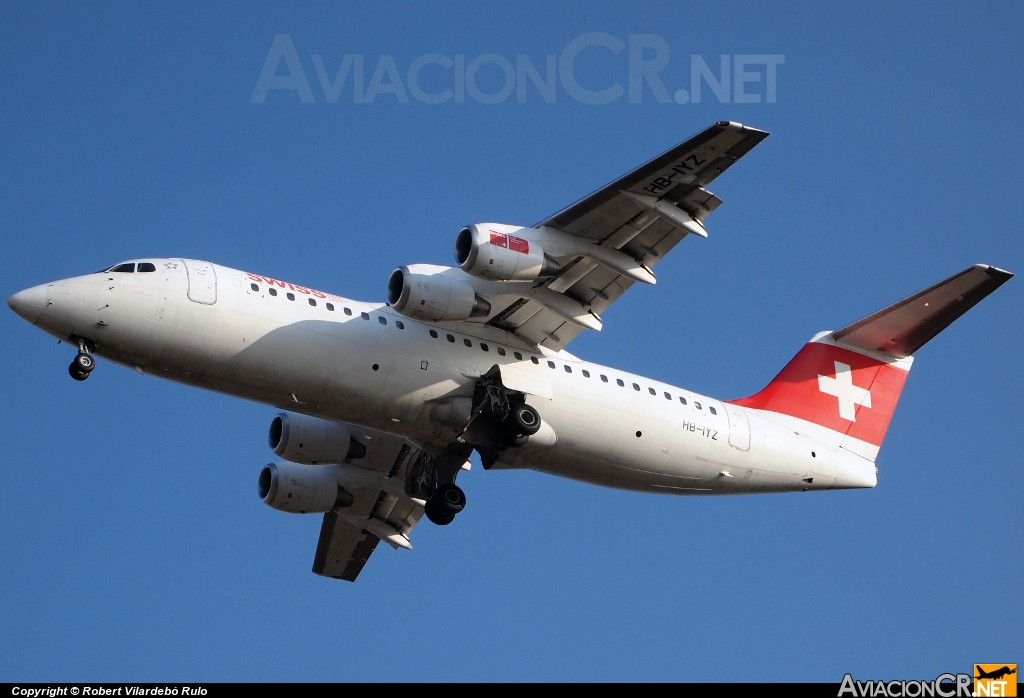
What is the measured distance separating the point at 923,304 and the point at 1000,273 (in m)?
1.55

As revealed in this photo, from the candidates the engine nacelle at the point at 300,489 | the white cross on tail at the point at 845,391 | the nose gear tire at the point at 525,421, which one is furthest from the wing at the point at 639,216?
the engine nacelle at the point at 300,489

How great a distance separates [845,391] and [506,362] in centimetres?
639

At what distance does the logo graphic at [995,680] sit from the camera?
1584 cm

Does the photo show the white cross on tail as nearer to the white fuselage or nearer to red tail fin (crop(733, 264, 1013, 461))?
red tail fin (crop(733, 264, 1013, 461))

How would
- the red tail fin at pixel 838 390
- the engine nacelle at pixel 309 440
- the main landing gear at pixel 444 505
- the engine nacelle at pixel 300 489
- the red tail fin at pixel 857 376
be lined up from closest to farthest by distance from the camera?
the main landing gear at pixel 444 505
the engine nacelle at pixel 309 440
the red tail fin at pixel 857 376
the red tail fin at pixel 838 390
the engine nacelle at pixel 300 489

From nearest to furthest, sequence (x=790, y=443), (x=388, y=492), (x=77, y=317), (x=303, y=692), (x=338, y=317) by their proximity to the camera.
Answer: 1. (x=303, y=692)
2. (x=77, y=317)
3. (x=338, y=317)
4. (x=790, y=443)
5. (x=388, y=492)

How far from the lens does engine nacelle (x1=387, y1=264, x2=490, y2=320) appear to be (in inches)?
668

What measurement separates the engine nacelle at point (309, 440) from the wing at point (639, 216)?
3688 millimetres

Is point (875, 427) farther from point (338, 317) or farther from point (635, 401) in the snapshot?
point (338, 317)

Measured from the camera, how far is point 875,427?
70.1ft

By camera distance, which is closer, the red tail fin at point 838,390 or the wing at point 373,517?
the red tail fin at point 838,390

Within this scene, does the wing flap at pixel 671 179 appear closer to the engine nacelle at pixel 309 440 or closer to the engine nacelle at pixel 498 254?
the engine nacelle at pixel 498 254

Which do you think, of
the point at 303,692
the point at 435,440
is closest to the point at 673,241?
the point at 435,440

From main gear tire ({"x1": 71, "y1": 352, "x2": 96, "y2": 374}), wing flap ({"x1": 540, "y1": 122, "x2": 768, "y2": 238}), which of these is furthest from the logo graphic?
main gear tire ({"x1": 71, "y1": 352, "x2": 96, "y2": 374})
